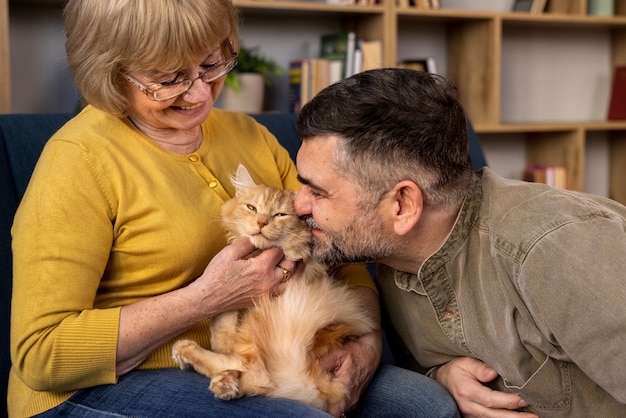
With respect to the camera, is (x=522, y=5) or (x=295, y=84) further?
(x=522, y=5)

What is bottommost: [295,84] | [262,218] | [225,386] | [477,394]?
[477,394]

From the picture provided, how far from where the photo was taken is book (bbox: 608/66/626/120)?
4340 mm

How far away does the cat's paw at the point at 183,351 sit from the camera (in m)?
1.55

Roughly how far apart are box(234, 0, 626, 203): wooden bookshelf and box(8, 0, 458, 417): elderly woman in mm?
1930

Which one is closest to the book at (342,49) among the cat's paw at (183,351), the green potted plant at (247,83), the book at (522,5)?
the green potted plant at (247,83)

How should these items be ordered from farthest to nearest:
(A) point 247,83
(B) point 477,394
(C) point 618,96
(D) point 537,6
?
(C) point 618,96, (D) point 537,6, (A) point 247,83, (B) point 477,394

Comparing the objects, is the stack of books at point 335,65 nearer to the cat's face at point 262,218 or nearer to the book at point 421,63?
the book at point 421,63

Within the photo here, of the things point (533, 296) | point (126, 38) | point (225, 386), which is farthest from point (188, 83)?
point (533, 296)

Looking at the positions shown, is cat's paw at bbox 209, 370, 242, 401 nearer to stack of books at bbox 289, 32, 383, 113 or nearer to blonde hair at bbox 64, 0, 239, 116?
blonde hair at bbox 64, 0, 239, 116

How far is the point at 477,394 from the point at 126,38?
1.04 metres

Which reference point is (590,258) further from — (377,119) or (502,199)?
(377,119)

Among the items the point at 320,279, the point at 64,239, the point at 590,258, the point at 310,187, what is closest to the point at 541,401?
the point at 590,258

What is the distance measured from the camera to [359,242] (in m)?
1.56

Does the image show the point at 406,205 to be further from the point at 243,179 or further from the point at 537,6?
the point at 537,6
